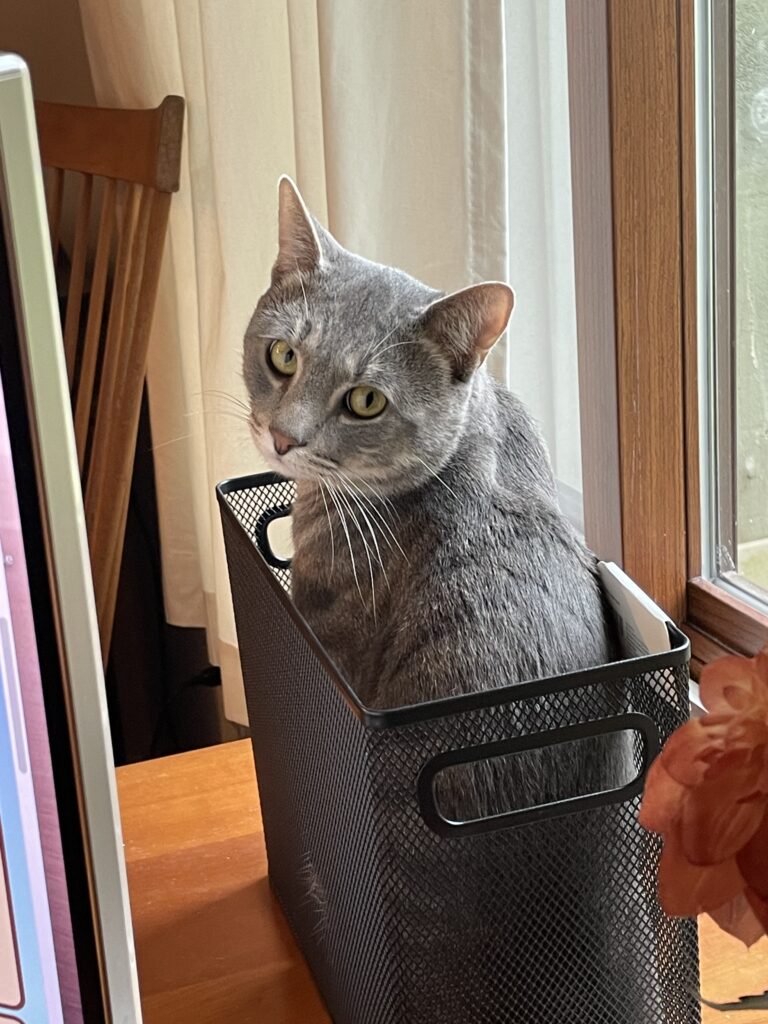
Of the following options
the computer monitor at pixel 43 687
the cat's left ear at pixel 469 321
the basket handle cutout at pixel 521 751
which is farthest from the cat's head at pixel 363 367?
the computer monitor at pixel 43 687

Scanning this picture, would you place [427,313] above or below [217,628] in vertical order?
above

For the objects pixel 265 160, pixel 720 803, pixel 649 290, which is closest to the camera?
pixel 720 803

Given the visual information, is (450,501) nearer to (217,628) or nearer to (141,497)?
(217,628)

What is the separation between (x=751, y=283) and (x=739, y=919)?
675mm

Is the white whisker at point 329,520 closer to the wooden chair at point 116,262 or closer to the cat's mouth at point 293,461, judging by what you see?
the cat's mouth at point 293,461

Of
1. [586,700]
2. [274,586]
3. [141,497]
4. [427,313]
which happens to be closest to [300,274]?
[427,313]

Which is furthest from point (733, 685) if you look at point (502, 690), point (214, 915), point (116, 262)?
point (116, 262)

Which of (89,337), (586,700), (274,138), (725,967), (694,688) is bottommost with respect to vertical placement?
(725,967)

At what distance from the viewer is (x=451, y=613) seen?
2.25 feet

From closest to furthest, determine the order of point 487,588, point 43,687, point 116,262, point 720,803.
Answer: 1. point 720,803
2. point 43,687
3. point 487,588
4. point 116,262

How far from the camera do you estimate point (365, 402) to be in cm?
77

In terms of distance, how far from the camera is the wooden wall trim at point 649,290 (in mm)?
896

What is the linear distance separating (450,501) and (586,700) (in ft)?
0.58

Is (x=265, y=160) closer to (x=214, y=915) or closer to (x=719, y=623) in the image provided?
(x=719, y=623)
